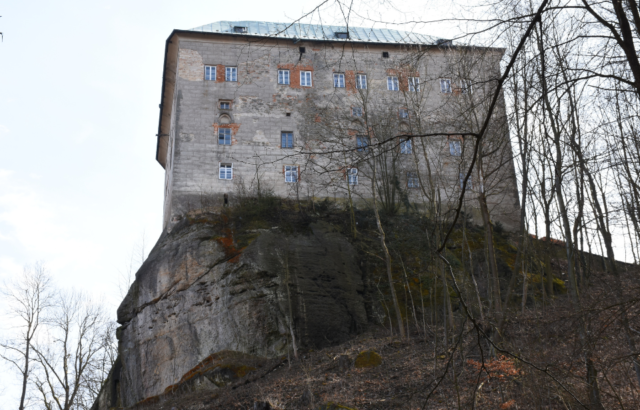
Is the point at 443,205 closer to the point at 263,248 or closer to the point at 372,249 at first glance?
the point at 372,249

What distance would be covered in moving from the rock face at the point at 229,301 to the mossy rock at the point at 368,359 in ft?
13.5

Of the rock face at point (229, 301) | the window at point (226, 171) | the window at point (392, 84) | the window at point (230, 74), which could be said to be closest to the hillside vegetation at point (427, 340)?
the rock face at point (229, 301)

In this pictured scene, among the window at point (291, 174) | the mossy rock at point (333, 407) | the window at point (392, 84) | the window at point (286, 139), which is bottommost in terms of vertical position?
the mossy rock at point (333, 407)

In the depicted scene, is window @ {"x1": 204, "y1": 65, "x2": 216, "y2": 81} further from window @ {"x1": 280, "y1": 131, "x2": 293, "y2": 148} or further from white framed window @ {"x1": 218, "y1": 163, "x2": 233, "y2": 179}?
white framed window @ {"x1": 218, "y1": 163, "x2": 233, "y2": 179}

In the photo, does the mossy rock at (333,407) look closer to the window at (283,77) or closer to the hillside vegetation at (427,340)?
the hillside vegetation at (427,340)

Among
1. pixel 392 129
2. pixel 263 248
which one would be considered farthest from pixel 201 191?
pixel 392 129

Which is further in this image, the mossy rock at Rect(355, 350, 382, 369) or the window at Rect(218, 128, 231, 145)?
the window at Rect(218, 128, 231, 145)

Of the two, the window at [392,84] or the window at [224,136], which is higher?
the window at [392,84]

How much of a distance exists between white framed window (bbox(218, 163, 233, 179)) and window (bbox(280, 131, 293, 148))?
3080mm

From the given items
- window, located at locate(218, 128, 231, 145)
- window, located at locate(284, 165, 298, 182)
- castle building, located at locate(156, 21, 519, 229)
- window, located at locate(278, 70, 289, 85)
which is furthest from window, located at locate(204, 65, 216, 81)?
window, located at locate(284, 165, 298, 182)

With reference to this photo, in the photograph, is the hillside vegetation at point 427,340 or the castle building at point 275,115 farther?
the castle building at point 275,115

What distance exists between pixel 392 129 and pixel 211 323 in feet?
43.3

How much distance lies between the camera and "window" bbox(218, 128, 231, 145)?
3017 cm

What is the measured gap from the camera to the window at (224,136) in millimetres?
30172
